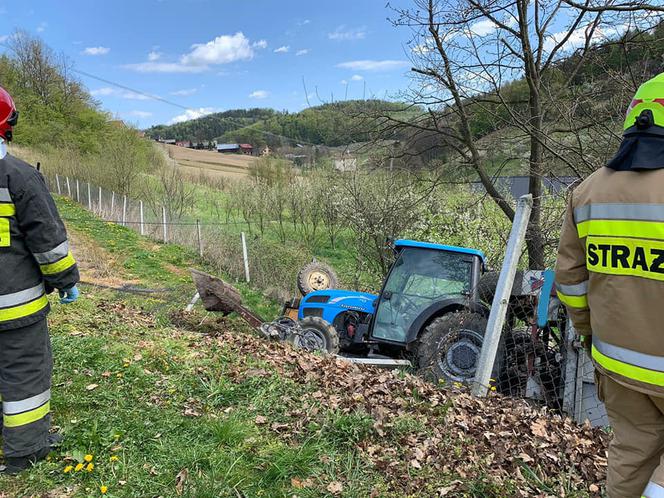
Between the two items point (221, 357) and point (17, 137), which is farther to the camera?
point (17, 137)

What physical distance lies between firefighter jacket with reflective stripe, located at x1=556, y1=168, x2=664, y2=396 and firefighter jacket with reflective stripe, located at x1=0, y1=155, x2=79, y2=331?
9.56 ft

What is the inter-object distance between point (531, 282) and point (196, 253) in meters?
12.7

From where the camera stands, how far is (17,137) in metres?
31.1

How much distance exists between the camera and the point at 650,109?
1892 millimetres

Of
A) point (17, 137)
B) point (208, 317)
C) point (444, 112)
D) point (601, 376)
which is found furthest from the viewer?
point (17, 137)

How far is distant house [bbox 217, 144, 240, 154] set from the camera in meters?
41.7

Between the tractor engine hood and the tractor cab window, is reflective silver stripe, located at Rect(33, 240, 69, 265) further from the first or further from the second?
the tractor engine hood

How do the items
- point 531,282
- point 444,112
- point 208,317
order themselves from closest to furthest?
point 531,282, point 208,317, point 444,112

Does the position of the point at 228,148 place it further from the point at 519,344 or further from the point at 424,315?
the point at 519,344

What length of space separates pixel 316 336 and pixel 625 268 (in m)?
4.63

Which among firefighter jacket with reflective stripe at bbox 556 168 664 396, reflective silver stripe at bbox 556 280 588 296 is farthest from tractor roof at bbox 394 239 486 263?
firefighter jacket with reflective stripe at bbox 556 168 664 396

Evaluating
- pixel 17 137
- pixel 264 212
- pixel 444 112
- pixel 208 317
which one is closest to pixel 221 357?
pixel 208 317

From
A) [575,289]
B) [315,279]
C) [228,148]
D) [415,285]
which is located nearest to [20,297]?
[575,289]

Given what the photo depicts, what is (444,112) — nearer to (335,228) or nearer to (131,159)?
(335,228)
